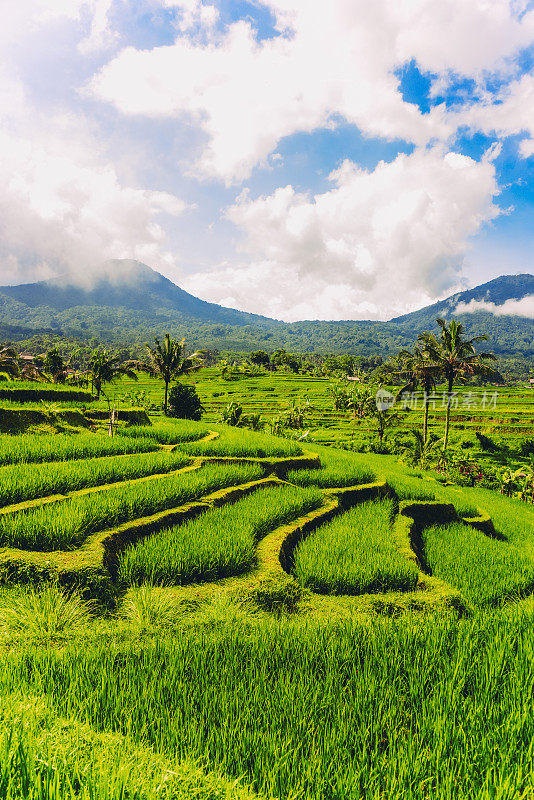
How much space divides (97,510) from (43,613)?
1.52 m

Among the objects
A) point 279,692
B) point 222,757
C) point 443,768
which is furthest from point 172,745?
point 443,768

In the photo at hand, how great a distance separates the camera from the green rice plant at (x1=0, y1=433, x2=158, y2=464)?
5.72 metres

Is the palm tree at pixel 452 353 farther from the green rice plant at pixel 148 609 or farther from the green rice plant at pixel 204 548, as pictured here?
the green rice plant at pixel 148 609

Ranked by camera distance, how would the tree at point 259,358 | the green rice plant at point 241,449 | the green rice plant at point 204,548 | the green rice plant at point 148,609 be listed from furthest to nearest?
the tree at point 259,358
the green rice plant at point 241,449
the green rice plant at point 204,548
the green rice plant at point 148,609

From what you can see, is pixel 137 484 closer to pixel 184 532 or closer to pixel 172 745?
pixel 184 532

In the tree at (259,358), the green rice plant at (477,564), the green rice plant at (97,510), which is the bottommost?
the green rice plant at (477,564)

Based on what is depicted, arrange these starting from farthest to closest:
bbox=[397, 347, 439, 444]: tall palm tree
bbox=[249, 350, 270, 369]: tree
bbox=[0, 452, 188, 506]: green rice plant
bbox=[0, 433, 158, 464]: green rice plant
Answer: bbox=[249, 350, 270, 369]: tree < bbox=[397, 347, 439, 444]: tall palm tree < bbox=[0, 433, 158, 464]: green rice plant < bbox=[0, 452, 188, 506]: green rice plant

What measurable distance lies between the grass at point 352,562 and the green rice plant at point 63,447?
369 cm

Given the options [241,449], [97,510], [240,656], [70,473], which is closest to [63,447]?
[70,473]

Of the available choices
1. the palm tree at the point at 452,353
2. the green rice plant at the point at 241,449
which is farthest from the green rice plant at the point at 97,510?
the palm tree at the point at 452,353

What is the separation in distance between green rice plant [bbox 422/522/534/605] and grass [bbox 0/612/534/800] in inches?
80.1

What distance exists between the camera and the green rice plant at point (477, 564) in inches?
178

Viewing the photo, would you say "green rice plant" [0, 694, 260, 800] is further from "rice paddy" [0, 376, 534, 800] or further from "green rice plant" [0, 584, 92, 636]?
"green rice plant" [0, 584, 92, 636]

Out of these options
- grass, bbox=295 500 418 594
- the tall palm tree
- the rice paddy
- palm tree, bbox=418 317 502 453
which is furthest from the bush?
grass, bbox=295 500 418 594
